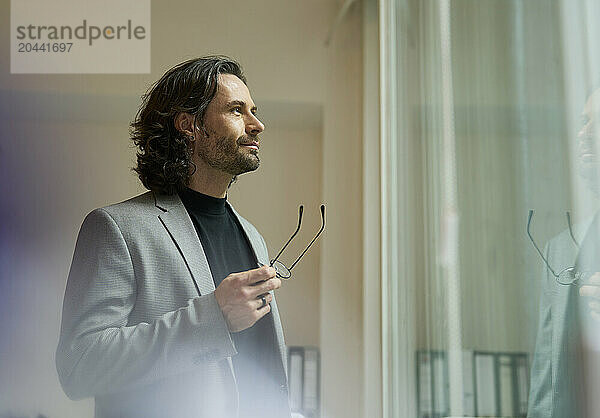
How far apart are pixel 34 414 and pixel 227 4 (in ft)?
3.56

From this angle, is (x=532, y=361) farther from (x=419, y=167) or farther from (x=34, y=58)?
(x=34, y=58)

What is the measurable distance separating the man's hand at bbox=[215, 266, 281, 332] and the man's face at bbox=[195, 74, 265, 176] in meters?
0.26

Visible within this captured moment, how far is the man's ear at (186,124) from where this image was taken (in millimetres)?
1462

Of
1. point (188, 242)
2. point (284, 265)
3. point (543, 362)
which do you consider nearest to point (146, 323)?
point (188, 242)

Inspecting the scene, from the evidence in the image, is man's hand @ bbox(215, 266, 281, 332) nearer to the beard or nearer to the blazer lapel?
the blazer lapel

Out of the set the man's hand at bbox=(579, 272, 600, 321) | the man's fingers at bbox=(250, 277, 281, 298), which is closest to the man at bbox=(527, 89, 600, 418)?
the man's hand at bbox=(579, 272, 600, 321)

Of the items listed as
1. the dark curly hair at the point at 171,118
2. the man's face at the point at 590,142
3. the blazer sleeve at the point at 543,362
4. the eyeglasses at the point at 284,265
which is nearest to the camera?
the man's face at the point at 590,142

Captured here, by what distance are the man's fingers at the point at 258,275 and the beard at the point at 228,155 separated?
0.24 metres

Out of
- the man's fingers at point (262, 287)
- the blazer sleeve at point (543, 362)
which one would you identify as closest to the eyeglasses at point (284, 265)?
the man's fingers at point (262, 287)

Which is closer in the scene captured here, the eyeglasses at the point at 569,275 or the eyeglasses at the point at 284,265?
the eyeglasses at the point at 569,275

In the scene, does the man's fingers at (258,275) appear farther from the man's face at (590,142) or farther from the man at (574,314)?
the man's face at (590,142)

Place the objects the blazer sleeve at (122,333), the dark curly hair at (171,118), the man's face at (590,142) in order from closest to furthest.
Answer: the man's face at (590,142)
the blazer sleeve at (122,333)
the dark curly hair at (171,118)

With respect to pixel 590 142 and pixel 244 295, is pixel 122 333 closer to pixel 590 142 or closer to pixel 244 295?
pixel 244 295

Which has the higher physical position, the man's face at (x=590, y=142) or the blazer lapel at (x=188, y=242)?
the man's face at (x=590, y=142)
